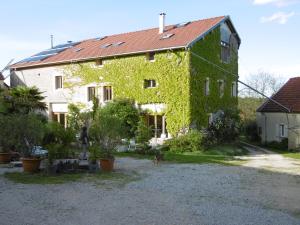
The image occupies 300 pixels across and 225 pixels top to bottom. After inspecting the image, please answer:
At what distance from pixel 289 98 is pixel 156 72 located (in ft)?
38.8

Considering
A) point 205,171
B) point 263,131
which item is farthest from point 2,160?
point 263,131

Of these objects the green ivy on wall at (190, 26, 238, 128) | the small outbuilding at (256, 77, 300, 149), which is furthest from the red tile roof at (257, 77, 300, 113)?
the green ivy on wall at (190, 26, 238, 128)

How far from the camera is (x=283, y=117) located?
29672 mm

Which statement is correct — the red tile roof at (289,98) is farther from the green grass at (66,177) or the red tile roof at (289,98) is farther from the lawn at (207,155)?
the green grass at (66,177)

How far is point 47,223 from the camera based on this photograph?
8.20 m

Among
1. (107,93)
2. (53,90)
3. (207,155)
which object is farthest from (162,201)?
(53,90)

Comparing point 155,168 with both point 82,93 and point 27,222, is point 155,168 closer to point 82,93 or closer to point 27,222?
point 27,222

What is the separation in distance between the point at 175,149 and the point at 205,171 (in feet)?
25.3

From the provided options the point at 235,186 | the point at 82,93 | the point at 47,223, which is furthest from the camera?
the point at 82,93

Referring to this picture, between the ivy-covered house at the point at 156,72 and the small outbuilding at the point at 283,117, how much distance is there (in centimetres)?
316

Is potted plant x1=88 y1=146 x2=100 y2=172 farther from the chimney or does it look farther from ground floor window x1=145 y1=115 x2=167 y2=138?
the chimney

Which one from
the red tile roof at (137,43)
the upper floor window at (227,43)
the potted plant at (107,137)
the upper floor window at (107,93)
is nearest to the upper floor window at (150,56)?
the red tile roof at (137,43)

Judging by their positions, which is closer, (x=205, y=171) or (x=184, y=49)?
(x=205, y=171)

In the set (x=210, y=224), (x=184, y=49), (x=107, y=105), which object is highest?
(x=184, y=49)
